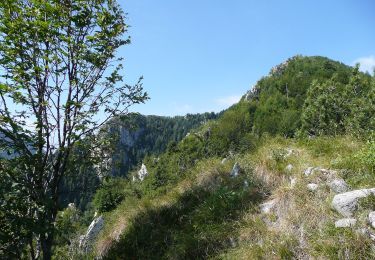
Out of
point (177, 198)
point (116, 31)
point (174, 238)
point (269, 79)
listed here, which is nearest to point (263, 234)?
point (174, 238)

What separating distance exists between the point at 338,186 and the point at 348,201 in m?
0.80

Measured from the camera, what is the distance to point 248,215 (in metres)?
7.14

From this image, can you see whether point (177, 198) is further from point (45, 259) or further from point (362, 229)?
point (362, 229)

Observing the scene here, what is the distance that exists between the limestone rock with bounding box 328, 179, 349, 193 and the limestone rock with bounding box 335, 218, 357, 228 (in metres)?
1.10

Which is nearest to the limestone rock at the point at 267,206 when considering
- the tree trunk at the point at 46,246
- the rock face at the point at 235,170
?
the rock face at the point at 235,170

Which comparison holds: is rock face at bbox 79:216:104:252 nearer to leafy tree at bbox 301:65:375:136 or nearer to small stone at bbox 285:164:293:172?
small stone at bbox 285:164:293:172

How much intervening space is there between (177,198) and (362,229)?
17.9 ft

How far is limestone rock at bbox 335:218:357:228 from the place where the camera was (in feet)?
17.9

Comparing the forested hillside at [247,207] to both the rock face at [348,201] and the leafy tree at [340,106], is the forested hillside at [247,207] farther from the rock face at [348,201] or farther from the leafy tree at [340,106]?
the leafy tree at [340,106]

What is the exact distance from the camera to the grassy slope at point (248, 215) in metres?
5.80

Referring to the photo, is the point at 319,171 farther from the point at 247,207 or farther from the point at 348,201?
the point at 247,207

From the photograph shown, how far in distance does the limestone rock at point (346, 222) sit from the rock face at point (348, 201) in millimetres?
218

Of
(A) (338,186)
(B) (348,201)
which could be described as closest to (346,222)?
(B) (348,201)

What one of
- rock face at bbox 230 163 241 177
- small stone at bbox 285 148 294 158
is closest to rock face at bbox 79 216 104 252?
rock face at bbox 230 163 241 177
